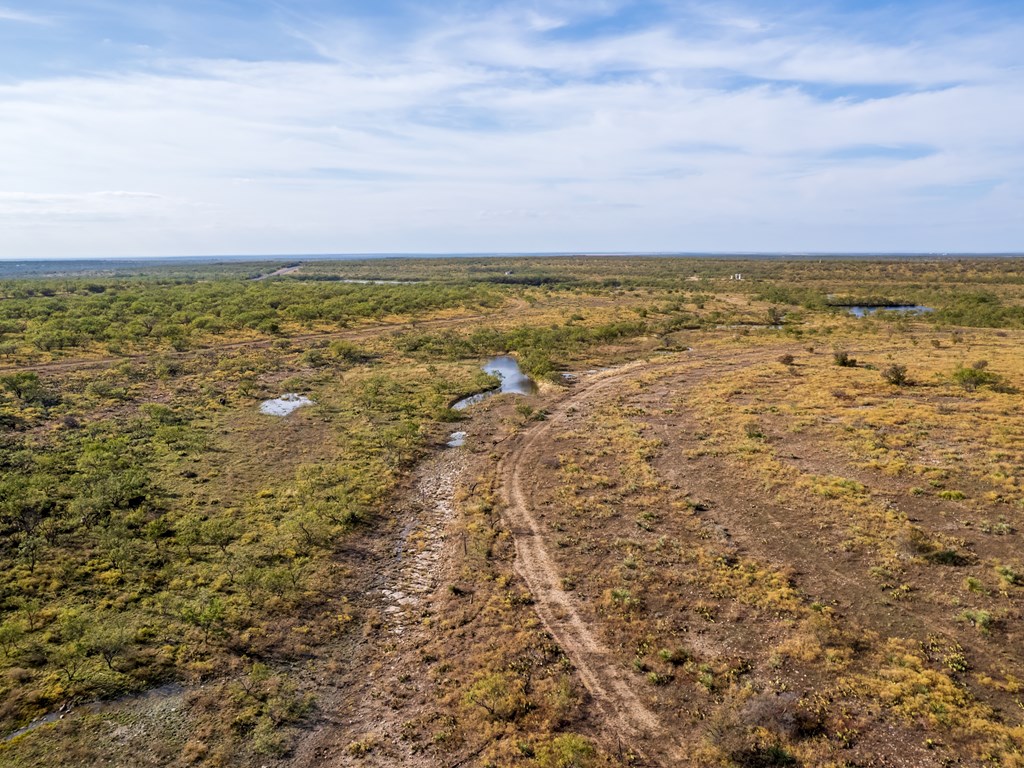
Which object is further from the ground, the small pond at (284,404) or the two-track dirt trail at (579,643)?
the small pond at (284,404)

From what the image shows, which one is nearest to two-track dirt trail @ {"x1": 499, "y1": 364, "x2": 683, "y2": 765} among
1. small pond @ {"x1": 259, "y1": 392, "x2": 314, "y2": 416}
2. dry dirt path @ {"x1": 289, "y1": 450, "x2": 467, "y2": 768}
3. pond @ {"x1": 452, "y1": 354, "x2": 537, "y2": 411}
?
dry dirt path @ {"x1": 289, "y1": 450, "x2": 467, "y2": 768}

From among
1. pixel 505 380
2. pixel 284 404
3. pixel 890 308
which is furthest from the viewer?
pixel 890 308

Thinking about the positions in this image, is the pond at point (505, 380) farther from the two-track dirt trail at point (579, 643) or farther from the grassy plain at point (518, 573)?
the two-track dirt trail at point (579, 643)

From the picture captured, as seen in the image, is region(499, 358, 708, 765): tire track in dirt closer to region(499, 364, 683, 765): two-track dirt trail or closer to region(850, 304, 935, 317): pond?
region(499, 364, 683, 765): two-track dirt trail

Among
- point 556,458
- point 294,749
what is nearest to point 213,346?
point 556,458

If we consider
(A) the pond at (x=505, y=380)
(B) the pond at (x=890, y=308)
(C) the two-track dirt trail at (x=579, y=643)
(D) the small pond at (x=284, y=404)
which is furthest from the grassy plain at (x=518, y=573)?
(B) the pond at (x=890, y=308)

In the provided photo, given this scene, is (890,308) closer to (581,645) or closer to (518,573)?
(518,573)

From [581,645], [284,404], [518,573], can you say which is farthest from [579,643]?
[284,404]
